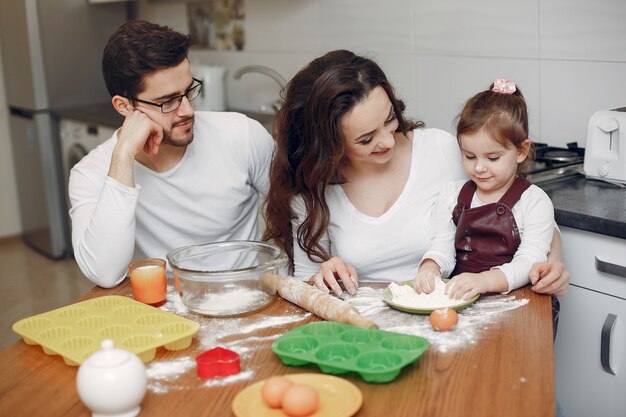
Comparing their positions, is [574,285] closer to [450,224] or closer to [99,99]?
[450,224]

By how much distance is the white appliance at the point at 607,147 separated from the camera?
2.14m

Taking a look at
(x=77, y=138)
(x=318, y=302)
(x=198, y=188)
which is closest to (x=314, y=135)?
(x=198, y=188)

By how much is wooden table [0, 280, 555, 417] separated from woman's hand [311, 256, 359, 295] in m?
0.26

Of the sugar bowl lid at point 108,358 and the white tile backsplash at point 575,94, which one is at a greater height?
the white tile backsplash at point 575,94

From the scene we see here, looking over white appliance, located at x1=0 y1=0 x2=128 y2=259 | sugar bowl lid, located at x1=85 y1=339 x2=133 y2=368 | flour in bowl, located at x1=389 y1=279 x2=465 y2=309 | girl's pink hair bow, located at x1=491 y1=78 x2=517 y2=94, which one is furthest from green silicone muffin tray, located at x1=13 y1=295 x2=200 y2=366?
white appliance, located at x1=0 y1=0 x2=128 y2=259

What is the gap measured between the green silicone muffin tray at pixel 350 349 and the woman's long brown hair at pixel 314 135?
0.59m

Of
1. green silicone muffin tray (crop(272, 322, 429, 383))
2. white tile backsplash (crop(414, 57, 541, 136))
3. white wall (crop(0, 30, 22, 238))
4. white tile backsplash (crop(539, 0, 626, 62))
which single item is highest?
white tile backsplash (crop(539, 0, 626, 62))

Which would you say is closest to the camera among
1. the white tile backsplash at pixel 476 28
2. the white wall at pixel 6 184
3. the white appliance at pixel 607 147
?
the white appliance at pixel 607 147

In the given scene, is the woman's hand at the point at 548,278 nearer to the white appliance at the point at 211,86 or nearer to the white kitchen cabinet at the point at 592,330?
the white kitchen cabinet at the point at 592,330

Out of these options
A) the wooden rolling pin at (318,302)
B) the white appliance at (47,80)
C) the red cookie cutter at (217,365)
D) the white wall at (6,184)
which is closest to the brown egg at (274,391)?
the red cookie cutter at (217,365)

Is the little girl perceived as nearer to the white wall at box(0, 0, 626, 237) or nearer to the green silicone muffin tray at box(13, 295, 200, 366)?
the green silicone muffin tray at box(13, 295, 200, 366)

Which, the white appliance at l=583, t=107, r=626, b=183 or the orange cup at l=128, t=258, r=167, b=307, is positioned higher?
the white appliance at l=583, t=107, r=626, b=183

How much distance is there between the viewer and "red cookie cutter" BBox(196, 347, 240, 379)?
1257 mm

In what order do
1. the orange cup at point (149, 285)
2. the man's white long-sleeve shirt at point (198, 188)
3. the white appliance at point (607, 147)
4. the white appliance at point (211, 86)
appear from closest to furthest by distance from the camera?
the orange cup at point (149, 285)
the man's white long-sleeve shirt at point (198, 188)
the white appliance at point (607, 147)
the white appliance at point (211, 86)
